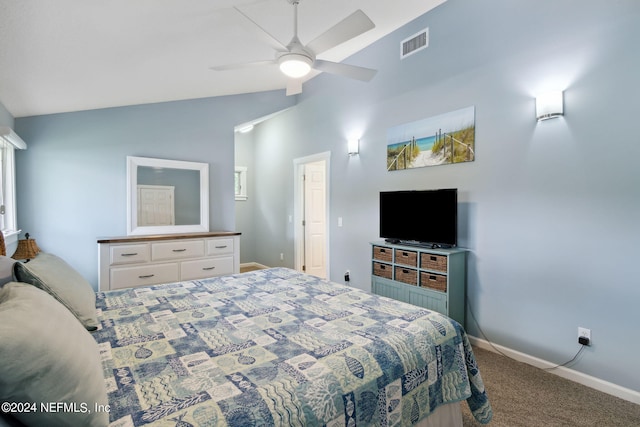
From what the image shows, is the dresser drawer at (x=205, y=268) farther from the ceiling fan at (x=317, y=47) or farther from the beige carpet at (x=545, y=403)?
the beige carpet at (x=545, y=403)

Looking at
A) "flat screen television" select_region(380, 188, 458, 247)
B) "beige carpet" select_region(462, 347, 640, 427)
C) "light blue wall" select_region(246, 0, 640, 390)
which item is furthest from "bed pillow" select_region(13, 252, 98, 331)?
"light blue wall" select_region(246, 0, 640, 390)

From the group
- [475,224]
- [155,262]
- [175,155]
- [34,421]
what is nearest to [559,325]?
[475,224]

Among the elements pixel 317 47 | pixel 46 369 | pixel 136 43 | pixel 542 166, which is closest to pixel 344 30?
pixel 317 47

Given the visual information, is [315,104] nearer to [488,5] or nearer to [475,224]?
[488,5]

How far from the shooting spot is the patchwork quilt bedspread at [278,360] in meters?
0.96

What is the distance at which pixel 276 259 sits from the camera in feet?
19.2

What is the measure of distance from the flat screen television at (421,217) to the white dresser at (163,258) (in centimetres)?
202

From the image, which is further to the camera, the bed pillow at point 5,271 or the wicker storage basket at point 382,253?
the wicker storage basket at point 382,253

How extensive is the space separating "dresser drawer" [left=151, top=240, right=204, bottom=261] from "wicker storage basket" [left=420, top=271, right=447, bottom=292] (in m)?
2.61

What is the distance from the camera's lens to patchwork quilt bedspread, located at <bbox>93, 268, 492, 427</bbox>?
0.96m

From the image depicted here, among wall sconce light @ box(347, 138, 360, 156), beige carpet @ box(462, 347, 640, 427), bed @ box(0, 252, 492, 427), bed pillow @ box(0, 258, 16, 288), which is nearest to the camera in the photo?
bed @ box(0, 252, 492, 427)

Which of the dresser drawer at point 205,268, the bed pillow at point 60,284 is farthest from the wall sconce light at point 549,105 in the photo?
the dresser drawer at point 205,268

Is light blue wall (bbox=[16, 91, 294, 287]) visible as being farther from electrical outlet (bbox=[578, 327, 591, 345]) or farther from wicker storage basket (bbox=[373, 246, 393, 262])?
electrical outlet (bbox=[578, 327, 591, 345])

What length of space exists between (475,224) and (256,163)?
4640 millimetres
